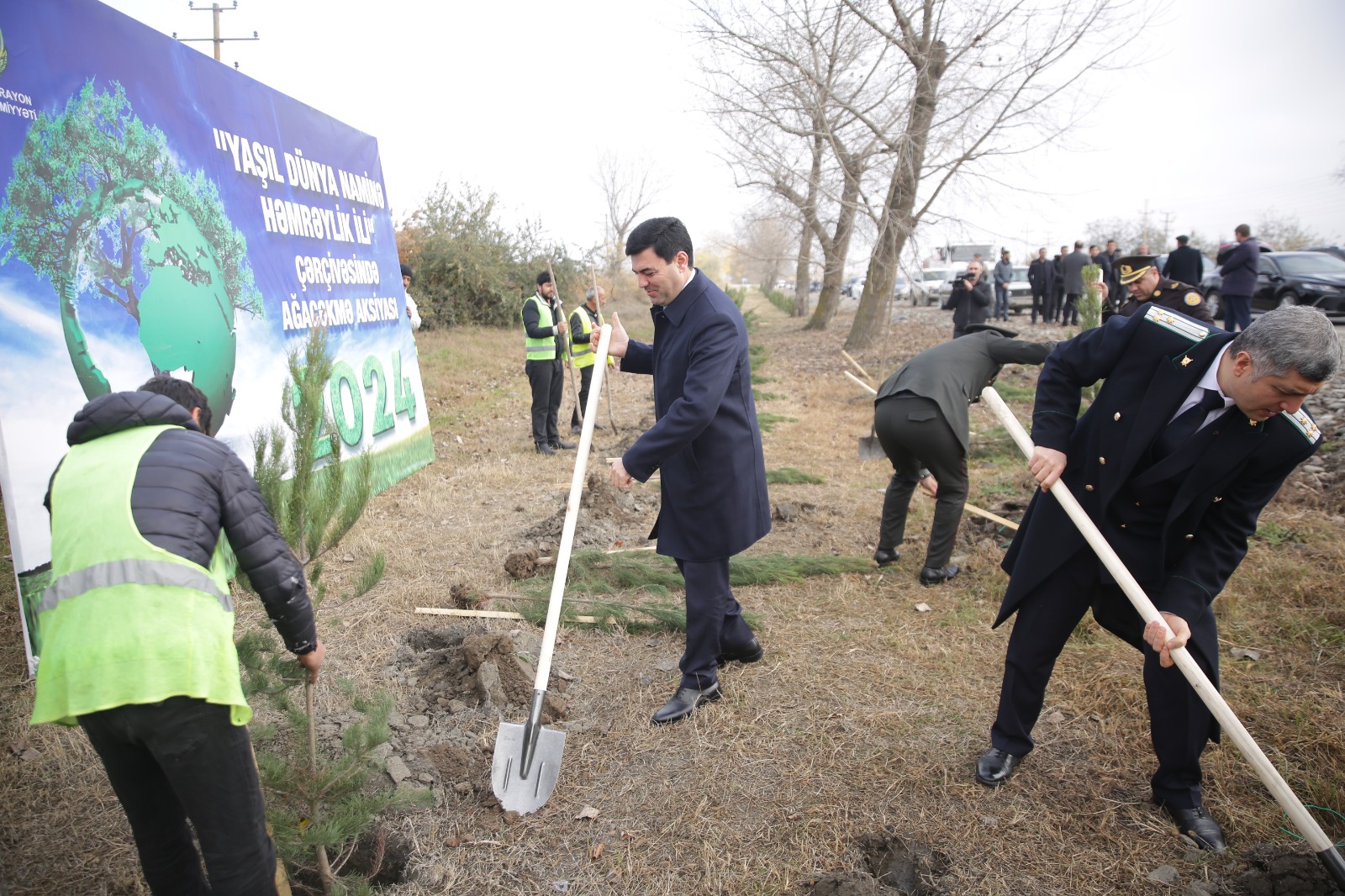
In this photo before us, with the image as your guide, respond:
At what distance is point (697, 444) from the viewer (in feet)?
10.7

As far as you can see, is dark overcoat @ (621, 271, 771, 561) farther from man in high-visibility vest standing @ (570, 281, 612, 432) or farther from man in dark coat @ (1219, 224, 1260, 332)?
man in dark coat @ (1219, 224, 1260, 332)

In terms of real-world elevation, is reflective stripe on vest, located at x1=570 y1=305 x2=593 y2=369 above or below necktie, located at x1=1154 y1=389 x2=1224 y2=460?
above

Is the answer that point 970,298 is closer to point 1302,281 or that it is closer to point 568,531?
point 1302,281

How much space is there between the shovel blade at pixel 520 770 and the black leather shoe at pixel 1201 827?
86.1 inches

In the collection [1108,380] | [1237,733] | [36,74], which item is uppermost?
[36,74]

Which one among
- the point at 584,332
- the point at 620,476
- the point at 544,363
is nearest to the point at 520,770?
the point at 620,476

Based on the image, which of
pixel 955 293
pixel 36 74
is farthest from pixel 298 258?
pixel 955 293

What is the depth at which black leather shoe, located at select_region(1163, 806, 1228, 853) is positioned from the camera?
2.65 m

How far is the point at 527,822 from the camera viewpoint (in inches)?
112

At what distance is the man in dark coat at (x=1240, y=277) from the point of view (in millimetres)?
11102

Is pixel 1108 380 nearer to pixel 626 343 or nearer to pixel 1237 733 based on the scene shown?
pixel 1237 733

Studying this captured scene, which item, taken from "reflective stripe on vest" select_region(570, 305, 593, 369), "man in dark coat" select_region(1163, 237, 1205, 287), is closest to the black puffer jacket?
"reflective stripe on vest" select_region(570, 305, 593, 369)

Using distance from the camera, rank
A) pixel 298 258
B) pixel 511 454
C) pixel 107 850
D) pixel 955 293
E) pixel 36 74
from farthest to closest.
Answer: pixel 955 293 < pixel 511 454 < pixel 298 258 < pixel 36 74 < pixel 107 850

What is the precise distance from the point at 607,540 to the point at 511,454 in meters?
3.34
